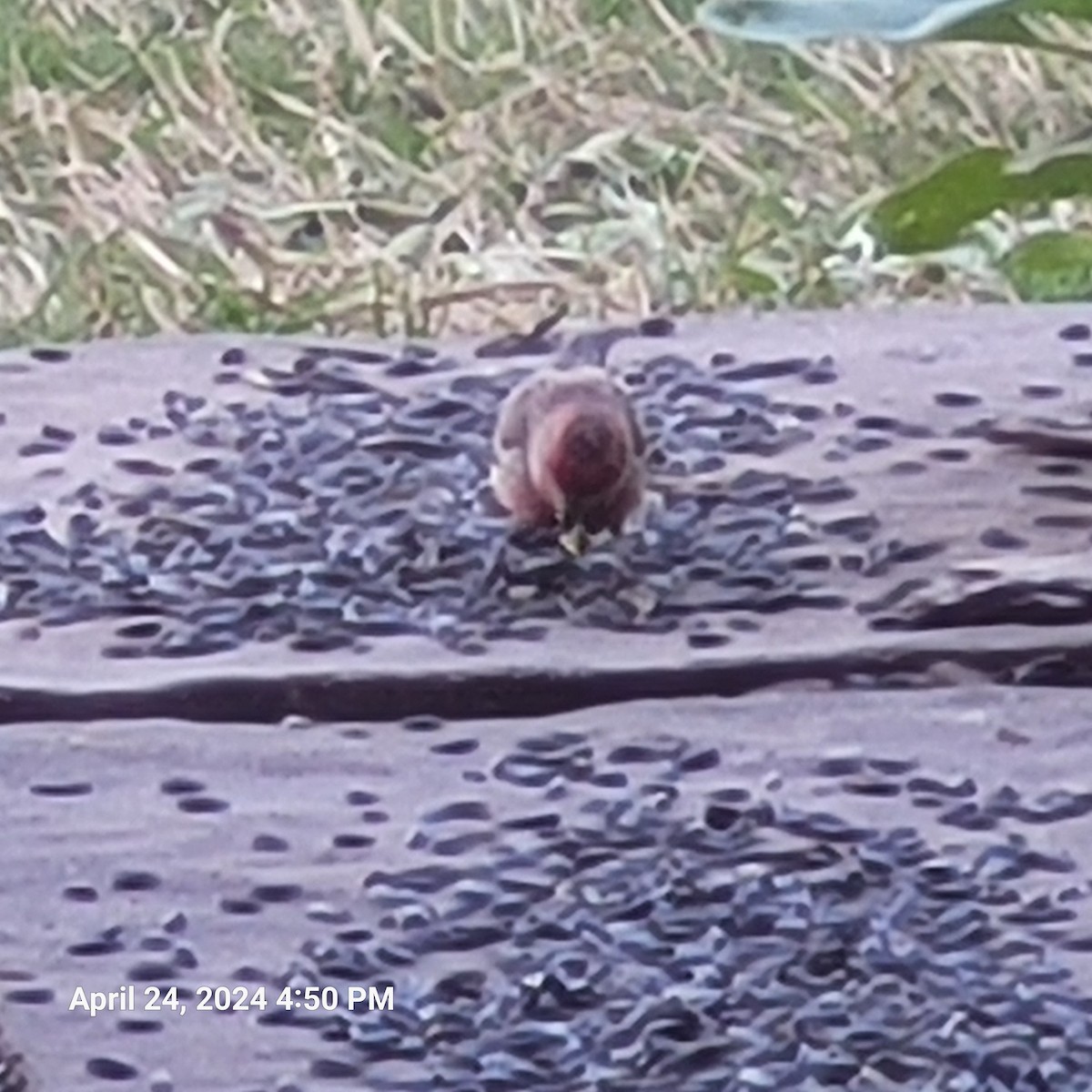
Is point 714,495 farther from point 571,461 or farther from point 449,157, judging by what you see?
point 449,157

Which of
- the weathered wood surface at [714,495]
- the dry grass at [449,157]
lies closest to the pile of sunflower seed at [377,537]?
the weathered wood surface at [714,495]

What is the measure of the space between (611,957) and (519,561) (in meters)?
0.22

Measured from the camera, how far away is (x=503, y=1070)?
0.77 m

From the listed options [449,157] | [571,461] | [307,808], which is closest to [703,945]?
[307,808]

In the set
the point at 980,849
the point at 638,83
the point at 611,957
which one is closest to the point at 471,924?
the point at 611,957

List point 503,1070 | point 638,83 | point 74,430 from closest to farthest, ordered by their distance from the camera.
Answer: point 503,1070
point 74,430
point 638,83

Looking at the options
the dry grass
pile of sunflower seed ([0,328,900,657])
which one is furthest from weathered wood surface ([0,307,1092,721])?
the dry grass

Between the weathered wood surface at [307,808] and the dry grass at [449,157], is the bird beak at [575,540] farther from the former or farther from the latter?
the dry grass at [449,157]

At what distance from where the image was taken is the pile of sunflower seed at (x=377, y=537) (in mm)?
983

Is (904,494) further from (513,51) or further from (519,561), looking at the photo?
(513,51)

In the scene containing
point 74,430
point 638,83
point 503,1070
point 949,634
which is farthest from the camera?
point 638,83

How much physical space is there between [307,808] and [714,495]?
9.8 inches

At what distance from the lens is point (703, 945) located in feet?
2.70

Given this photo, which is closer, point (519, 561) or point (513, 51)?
point (519, 561)
